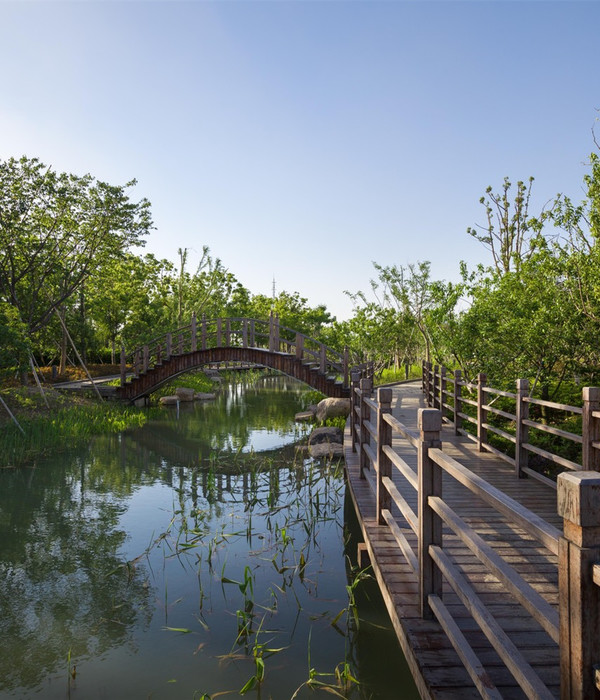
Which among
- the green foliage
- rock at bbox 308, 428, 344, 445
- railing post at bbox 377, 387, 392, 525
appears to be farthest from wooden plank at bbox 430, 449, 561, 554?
the green foliage

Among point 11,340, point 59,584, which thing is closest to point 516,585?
point 59,584

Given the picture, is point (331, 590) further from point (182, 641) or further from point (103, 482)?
point (103, 482)

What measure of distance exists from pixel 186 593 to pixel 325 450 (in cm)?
688

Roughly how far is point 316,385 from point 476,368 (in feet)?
20.2

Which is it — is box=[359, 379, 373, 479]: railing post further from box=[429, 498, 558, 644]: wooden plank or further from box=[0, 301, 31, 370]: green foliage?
box=[0, 301, 31, 370]: green foliage

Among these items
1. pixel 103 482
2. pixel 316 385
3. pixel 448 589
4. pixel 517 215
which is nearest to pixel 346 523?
pixel 448 589

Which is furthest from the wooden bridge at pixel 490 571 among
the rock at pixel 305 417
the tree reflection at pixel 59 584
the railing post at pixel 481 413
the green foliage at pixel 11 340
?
the rock at pixel 305 417

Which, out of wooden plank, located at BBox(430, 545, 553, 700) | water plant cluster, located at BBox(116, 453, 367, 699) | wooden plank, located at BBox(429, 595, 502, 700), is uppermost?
wooden plank, located at BBox(430, 545, 553, 700)

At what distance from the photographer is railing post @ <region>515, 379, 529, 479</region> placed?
686cm

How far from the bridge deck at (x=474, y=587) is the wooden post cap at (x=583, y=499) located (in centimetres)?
144

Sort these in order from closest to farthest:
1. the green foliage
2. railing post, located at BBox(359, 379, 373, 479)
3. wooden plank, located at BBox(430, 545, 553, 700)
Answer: wooden plank, located at BBox(430, 545, 553, 700), railing post, located at BBox(359, 379, 373, 479), the green foliage

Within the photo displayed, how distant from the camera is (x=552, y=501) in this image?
5.93m

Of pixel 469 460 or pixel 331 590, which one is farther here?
pixel 469 460

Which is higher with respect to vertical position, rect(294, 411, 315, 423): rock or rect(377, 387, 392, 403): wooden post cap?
rect(377, 387, 392, 403): wooden post cap
